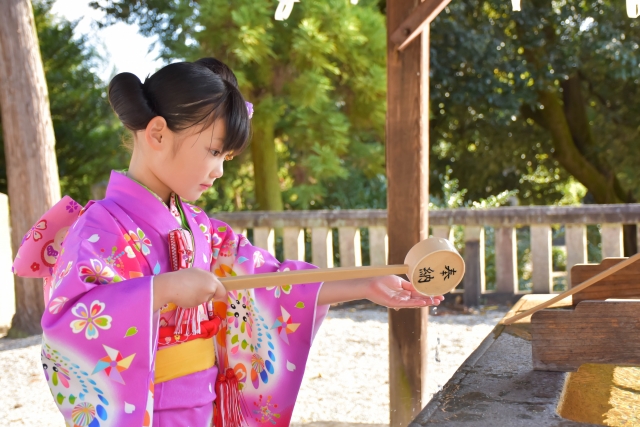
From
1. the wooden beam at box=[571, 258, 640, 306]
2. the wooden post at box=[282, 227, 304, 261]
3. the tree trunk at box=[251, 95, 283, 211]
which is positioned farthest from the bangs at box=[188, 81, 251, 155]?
the tree trunk at box=[251, 95, 283, 211]

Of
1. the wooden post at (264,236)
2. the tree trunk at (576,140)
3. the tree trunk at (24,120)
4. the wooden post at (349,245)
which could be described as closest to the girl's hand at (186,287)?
the tree trunk at (24,120)

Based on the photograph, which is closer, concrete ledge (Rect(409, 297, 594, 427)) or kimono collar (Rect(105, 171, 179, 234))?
concrete ledge (Rect(409, 297, 594, 427))

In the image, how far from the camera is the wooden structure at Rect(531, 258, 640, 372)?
1.71 meters

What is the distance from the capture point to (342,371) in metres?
4.40

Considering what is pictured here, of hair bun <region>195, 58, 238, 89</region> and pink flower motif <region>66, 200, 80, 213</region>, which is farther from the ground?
hair bun <region>195, 58, 238, 89</region>

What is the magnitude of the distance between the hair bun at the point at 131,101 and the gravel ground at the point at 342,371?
5.67ft

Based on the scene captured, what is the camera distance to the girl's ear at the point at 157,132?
167cm

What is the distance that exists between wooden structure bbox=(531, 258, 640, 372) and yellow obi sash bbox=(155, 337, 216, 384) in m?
0.88

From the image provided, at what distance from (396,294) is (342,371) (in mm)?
2683

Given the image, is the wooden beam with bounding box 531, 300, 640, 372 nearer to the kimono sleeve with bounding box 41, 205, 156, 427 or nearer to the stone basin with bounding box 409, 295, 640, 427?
the stone basin with bounding box 409, 295, 640, 427

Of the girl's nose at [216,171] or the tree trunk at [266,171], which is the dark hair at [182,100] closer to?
the girl's nose at [216,171]

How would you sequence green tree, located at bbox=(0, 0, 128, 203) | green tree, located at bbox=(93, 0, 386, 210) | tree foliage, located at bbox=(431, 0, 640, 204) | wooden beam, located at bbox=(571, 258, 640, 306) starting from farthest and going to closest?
green tree, located at bbox=(0, 0, 128, 203) < tree foliage, located at bbox=(431, 0, 640, 204) < green tree, located at bbox=(93, 0, 386, 210) < wooden beam, located at bbox=(571, 258, 640, 306)

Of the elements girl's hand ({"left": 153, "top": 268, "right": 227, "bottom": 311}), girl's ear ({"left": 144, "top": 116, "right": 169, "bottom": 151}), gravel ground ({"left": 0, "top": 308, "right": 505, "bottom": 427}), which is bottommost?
gravel ground ({"left": 0, "top": 308, "right": 505, "bottom": 427})

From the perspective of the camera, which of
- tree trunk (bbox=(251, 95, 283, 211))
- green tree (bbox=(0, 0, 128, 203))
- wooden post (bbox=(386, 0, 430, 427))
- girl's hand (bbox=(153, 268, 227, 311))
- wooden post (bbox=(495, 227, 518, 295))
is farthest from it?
green tree (bbox=(0, 0, 128, 203))
